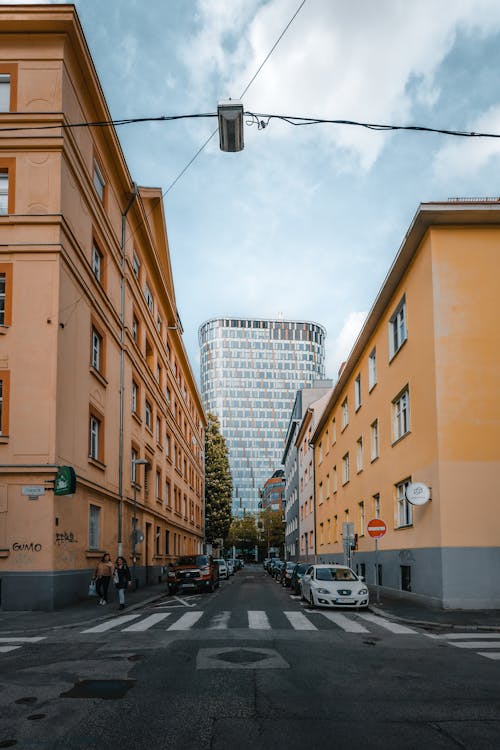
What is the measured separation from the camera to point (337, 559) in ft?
135

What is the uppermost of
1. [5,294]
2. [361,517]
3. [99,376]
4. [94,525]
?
[5,294]

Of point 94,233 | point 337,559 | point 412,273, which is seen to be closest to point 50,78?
point 94,233

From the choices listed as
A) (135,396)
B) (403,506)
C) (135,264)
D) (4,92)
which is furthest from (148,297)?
(403,506)

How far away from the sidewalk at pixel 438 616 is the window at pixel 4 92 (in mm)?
17504

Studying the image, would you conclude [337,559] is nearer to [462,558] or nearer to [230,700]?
[462,558]

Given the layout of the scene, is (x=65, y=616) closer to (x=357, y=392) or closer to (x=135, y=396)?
(x=135, y=396)

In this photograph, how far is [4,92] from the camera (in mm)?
20859

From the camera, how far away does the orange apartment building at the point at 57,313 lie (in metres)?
18.4

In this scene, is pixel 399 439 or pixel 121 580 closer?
pixel 121 580

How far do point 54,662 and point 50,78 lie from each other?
1675cm

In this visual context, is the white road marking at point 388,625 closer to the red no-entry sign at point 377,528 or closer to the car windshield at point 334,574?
the car windshield at point 334,574

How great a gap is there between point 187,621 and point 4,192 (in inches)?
514

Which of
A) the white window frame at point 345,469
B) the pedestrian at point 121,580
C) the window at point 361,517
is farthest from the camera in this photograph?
the white window frame at point 345,469

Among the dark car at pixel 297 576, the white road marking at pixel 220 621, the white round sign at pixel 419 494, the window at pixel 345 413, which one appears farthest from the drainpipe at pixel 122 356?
the window at pixel 345 413
